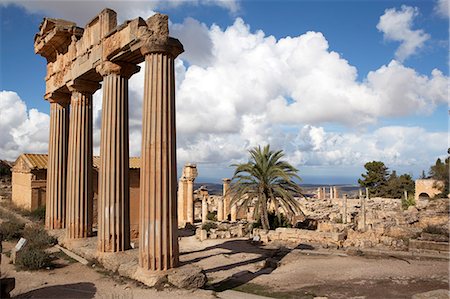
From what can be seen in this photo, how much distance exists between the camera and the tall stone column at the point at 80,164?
12.1 meters

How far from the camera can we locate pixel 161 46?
27.5 ft

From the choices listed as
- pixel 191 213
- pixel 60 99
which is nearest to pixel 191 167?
pixel 191 213

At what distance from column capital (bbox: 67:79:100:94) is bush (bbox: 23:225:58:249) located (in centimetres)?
532

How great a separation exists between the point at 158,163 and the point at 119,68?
371cm

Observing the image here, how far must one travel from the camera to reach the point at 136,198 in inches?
806

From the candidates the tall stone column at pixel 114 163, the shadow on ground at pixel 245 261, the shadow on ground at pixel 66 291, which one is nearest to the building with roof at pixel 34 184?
the shadow on ground at pixel 245 261

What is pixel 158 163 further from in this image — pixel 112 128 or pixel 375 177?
pixel 375 177

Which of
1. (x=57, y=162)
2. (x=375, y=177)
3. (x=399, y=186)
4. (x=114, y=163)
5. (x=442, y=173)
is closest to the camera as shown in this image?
(x=114, y=163)

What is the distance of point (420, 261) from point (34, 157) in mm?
19338

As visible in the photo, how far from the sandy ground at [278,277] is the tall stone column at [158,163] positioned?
0.91m

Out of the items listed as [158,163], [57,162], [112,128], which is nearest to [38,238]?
[57,162]

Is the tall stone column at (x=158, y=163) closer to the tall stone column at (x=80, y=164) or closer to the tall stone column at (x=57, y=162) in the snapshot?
the tall stone column at (x=80, y=164)

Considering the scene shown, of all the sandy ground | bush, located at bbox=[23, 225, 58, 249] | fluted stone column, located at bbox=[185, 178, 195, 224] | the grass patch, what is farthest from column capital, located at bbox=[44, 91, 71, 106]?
fluted stone column, located at bbox=[185, 178, 195, 224]

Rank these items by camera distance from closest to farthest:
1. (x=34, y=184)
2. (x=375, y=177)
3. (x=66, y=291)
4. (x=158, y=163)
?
(x=66, y=291), (x=158, y=163), (x=34, y=184), (x=375, y=177)
